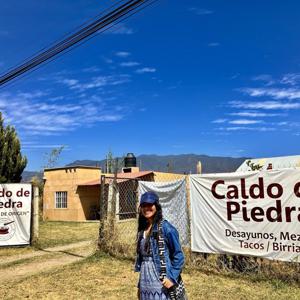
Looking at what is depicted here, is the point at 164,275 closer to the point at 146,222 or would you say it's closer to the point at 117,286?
the point at 146,222

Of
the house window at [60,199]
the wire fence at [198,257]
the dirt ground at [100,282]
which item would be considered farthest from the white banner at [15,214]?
the house window at [60,199]

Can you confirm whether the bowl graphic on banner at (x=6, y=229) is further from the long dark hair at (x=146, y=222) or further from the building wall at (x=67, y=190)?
the building wall at (x=67, y=190)

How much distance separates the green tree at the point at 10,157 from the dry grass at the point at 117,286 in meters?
16.8

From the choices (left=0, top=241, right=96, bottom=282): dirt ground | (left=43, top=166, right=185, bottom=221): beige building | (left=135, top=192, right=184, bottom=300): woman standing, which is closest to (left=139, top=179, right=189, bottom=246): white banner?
(left=0, top=241, right=96, bottom=282): dirt ground

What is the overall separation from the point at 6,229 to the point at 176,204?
6.19 metres

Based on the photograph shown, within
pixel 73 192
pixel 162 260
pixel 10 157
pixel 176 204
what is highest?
pixel 10 157

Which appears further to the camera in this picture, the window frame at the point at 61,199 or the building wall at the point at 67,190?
the window frame at the point at 61,199

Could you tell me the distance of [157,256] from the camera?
375cm

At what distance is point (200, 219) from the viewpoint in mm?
8406

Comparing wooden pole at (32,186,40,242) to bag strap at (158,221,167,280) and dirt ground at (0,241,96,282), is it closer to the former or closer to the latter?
dirt ground at (0,241,96,282)

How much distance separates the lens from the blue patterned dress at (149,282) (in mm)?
3695

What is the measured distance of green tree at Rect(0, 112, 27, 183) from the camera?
2420 cm

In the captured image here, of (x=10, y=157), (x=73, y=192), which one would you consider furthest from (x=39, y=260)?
(x=73, y=192)

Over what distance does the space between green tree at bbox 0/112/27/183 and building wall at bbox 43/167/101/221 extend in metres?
4.22
